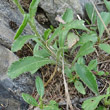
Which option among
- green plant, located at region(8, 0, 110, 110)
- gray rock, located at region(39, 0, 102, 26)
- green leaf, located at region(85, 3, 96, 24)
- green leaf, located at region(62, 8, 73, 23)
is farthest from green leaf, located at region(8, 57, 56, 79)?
green leaf, located at region(85, 3, 96, 24)

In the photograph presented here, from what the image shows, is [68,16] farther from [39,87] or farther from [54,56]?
[39,87]

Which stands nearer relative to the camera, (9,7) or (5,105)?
(5,105)

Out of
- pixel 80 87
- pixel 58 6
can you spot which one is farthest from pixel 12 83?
pixel 58 6

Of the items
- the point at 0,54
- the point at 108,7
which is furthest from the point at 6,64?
the point at 108,7

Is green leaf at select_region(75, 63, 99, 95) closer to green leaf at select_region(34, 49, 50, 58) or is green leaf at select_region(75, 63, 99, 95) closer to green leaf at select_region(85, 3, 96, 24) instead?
green leaf at select_region(34, 49, 50, 58)

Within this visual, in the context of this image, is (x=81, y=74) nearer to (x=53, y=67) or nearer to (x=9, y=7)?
(x=53, y=67)
